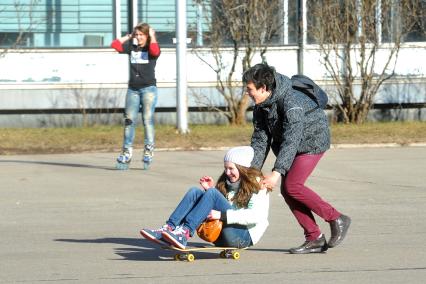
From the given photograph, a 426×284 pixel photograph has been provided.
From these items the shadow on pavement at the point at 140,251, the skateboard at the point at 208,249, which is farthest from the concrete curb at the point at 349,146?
the skateboard at the point at 208,249

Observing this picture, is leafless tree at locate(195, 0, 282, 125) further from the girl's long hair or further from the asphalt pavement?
the girl's long hair

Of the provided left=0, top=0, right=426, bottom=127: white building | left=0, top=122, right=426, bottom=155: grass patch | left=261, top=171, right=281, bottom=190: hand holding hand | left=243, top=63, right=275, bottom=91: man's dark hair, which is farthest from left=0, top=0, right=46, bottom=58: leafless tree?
left=261, top=171, right=281, bottom=190: hand holding hand

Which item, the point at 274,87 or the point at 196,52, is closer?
→ the point at 274,87

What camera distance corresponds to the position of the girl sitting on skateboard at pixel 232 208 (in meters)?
7.56

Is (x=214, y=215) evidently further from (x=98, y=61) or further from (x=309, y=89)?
(x=98, y=61)

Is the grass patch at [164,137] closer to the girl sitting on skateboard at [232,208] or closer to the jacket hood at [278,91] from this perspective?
the girl sitting on skateboard at [232,208]

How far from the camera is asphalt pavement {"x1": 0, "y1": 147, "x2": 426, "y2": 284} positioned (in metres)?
7.37

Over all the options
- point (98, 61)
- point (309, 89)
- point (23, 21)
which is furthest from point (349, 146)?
point (309, 89)

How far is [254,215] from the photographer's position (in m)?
7.73

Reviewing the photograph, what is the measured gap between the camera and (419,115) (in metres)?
20.1

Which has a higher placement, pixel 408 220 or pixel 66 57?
pixel 66 57

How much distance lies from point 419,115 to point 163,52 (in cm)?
500

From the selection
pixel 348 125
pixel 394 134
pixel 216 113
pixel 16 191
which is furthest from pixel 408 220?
pixel 216 113

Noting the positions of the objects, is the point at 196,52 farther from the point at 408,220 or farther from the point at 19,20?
the point at 408,220
